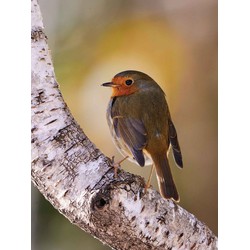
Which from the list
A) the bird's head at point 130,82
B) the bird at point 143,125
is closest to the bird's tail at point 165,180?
the bird at point 143,125

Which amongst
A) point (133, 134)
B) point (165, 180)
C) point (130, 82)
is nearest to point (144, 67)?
point (130, 82)

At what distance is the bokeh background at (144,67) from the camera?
152 cm

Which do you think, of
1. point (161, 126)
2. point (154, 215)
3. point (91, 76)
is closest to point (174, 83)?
point (161, 126)

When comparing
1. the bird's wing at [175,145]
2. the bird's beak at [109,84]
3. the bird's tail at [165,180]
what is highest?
the bird's beak at [109,84]

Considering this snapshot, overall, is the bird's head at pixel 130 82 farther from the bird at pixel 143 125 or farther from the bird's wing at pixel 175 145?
the bird's wing at pixel 175 145

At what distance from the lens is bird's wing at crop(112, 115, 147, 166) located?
4.96 ft

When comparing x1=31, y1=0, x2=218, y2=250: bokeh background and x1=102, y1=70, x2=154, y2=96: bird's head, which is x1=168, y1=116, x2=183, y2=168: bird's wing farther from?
x1=102, y1=70, x2=154, y2=96: bird's head

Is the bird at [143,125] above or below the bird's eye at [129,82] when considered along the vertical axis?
below

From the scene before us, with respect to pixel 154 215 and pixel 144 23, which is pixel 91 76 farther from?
pixel 154 215

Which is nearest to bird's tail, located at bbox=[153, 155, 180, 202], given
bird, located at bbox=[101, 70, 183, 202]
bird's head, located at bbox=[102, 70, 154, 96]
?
bird, located at bbox=[101, 70, 183, 202]

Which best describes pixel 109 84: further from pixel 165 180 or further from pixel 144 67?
pixel 165 180

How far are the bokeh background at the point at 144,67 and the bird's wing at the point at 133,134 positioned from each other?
0.03m

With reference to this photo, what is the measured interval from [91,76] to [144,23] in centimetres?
19

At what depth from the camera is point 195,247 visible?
150 centimetres
